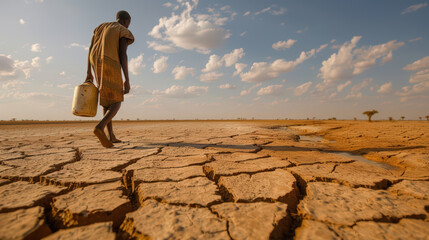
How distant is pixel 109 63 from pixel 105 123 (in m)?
Result: 0.65

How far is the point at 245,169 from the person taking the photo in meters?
1.28

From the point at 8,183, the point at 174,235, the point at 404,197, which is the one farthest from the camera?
the point at 8,183

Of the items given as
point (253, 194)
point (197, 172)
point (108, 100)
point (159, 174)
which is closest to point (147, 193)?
point (159, 174)

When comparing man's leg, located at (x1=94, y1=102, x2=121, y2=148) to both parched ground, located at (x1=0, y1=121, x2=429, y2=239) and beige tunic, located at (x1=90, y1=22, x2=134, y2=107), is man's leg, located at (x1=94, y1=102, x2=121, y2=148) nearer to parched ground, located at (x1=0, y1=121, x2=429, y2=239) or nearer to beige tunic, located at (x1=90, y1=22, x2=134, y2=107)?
beige tunic, located at (x1=90, y1=22, x2=134, y2=107)

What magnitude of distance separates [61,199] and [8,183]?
498 mm

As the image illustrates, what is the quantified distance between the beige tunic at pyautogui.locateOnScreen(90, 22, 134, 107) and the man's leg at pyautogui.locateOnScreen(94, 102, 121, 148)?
64 mm

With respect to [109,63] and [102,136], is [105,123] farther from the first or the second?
[109,63]

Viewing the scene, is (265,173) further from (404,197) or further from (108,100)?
(108,100)

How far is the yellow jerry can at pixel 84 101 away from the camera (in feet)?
5.97

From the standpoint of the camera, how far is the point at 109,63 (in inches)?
78.8

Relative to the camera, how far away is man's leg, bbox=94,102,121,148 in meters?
1.83

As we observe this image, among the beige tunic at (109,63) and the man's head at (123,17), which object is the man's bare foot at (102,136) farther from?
the man's head at (123,17)

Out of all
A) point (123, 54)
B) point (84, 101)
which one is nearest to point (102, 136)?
point (84, 101)

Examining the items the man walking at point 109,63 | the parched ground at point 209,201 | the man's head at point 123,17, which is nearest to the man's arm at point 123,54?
the man walking at point 109,63
